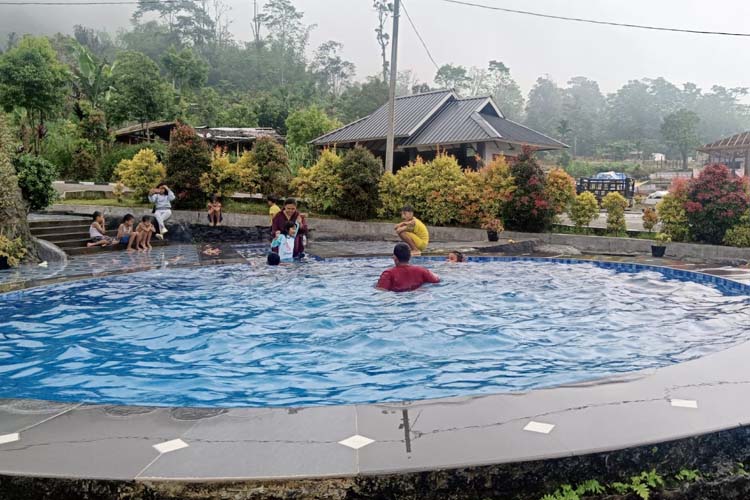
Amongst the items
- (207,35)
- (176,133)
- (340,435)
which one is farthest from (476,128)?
(207,35)

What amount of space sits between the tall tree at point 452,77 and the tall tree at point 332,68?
1440 centimetres

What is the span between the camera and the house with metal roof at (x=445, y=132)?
2459cm

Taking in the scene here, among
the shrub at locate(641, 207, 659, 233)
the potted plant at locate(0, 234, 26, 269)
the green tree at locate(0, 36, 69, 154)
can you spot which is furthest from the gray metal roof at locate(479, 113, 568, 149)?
the green tree at locate(0, 36, 69, 154)

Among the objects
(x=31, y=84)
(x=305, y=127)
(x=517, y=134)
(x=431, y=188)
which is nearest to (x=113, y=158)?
(x=31, y=84)

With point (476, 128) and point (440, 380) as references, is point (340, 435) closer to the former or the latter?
point (440, 380)

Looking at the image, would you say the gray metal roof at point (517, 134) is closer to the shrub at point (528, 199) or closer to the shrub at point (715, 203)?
the shrub at point (528, 199)

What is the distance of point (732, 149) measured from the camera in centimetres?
3362

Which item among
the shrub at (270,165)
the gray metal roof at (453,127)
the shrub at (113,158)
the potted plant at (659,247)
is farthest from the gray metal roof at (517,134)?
the shrub at (113,158)

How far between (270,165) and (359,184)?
3953 millimetres

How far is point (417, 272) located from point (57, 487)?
Result: 6699mm

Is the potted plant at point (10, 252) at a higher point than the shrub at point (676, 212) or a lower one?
lower

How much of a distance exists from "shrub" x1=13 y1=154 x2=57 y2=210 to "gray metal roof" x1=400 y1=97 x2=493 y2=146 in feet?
51.1

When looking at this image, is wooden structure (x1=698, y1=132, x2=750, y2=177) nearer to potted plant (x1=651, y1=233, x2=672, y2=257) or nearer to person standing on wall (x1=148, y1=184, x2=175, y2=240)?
potted plant (x1=651, y1=233, x2=672, y2=257)

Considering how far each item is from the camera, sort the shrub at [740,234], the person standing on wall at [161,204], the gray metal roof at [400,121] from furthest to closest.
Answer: the gray metal roof at [400,121], the person standing on wall at [161,204], the shrub at [740,234]
